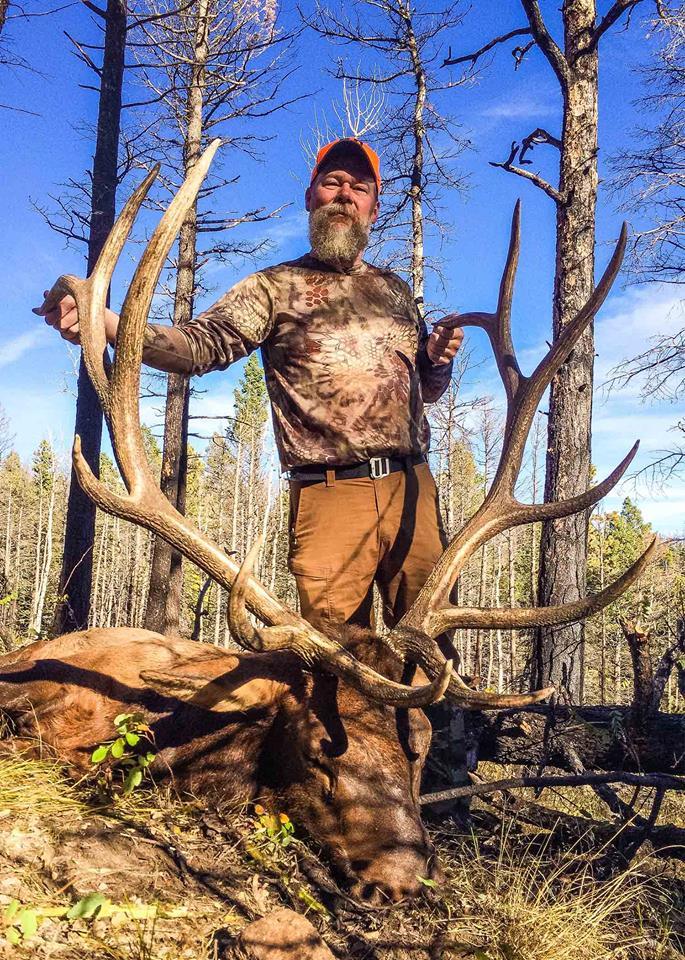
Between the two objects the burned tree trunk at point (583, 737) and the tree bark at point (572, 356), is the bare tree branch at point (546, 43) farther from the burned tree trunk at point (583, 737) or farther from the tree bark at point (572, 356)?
the burned tree trunk at point (583, 737)

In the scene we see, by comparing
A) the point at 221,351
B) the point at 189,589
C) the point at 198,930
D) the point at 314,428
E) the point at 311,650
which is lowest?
the point at 189,589

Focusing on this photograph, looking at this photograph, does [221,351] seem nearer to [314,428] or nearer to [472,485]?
[314,428]

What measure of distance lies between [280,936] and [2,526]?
68.0 meters

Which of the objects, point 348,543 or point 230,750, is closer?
point 230,750

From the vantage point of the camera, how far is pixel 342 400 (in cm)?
366

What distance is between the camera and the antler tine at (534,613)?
2.77 meters

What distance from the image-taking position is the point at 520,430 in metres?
3.50

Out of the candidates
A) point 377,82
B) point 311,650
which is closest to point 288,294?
point 311,650

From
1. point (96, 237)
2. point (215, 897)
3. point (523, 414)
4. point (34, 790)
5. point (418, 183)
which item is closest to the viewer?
point (215, 897)

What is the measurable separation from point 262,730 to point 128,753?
579 mm

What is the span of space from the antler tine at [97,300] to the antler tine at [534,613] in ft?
5.64

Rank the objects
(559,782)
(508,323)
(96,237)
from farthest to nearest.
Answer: (96,237)
(508,323)
(559,782)

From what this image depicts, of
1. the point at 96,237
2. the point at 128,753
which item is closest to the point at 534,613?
the point at 128,753

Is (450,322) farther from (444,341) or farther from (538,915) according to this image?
(538,915)
